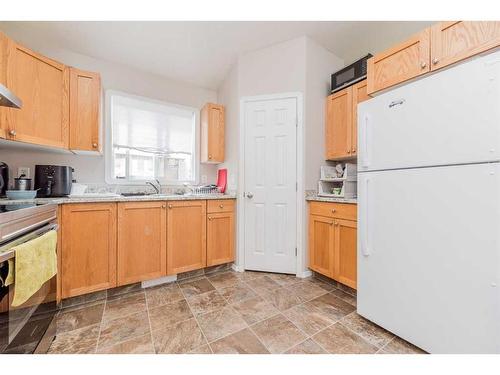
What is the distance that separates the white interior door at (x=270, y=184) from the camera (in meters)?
2.34

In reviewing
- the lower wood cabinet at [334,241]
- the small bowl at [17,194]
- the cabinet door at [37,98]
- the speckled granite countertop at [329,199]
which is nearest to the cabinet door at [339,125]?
the speckled granite countertop at [329,199]

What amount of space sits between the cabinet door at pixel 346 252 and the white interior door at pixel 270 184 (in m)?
0.48

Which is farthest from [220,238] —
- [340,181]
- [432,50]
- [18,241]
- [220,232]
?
[432,50]

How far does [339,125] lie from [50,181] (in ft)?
9.50

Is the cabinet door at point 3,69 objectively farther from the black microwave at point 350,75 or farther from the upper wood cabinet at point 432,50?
the black microwave at point 350,75

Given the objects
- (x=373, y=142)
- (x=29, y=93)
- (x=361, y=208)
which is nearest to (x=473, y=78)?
(x=373, y=142)

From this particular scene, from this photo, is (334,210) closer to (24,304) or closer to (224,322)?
(224,322)

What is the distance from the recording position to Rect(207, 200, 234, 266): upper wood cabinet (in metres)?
2.35

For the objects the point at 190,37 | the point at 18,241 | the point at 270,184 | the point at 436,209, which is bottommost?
the point at 18,241

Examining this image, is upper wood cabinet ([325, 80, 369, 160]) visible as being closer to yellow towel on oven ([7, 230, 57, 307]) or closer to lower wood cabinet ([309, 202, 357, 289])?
lower wood cabinet ([309, 202, 357, 289])

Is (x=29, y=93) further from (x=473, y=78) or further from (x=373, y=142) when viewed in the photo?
(x=473, y=78)

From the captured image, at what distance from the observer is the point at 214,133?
2.80 m

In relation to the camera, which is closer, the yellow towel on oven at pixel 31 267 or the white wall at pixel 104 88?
the yellow towel on oven at pixel 31 267

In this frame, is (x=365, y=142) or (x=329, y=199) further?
(x=329, y=199)
